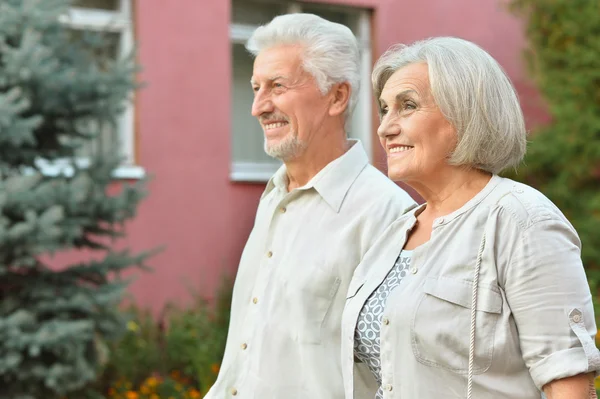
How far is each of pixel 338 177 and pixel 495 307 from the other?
1068 millimetres

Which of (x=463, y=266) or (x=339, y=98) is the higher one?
(x=339, y=98)

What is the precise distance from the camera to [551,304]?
2.14m

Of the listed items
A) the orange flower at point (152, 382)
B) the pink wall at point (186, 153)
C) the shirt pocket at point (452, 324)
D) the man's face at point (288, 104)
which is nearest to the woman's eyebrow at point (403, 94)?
the shirt pocket at point (452, 324)

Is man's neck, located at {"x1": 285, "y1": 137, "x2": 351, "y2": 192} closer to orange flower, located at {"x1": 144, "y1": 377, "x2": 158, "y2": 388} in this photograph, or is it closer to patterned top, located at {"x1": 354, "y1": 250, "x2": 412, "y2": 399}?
patterned top, located at {"x1": 354, "y1": 250, "x2": 412, "y2": 399}

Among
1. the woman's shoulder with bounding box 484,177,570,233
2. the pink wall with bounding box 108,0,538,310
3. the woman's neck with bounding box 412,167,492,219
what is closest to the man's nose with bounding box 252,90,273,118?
the woman's neck with bounding box 412,167,492,219

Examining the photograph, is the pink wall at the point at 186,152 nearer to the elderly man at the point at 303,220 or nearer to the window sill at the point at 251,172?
the window sill at the point at 251,172

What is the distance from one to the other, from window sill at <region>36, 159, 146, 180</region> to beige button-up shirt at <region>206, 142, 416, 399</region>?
12.4ft

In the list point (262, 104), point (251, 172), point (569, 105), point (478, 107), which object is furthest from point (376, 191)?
point (569, 105)

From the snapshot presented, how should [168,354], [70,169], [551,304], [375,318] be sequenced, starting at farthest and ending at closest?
[168,354] → [70,169] → [375,318] → [551,304]

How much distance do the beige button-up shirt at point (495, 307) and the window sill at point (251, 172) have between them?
23.8ft

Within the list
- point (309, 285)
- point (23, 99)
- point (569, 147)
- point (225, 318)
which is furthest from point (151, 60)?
point (309, 285)

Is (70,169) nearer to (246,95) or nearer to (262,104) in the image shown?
(246,95)

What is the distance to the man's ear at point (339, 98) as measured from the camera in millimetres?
3266

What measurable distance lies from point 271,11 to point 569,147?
362 centimetres
